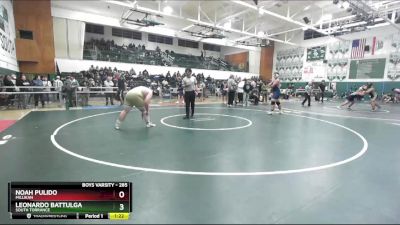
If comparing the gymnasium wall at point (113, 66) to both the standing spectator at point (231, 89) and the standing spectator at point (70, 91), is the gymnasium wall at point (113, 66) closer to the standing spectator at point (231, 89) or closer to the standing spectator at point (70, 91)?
the standing spectator at point (70, 91)

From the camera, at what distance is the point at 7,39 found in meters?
13.7

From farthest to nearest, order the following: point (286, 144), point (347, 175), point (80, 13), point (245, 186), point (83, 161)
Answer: point (80, 13)
point (286, 144)
point (83, 161)
point (347, 175)
point (245, 186)

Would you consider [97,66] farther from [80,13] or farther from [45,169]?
[45,169]

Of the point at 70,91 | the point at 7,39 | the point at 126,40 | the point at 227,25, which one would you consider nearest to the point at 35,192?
the point at 70,91

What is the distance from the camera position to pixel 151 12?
1692 centimetres

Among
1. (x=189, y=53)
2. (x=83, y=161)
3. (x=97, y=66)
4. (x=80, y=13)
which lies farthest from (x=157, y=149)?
(x=189, y=53)

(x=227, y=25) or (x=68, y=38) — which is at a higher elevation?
(x=227, y=25)

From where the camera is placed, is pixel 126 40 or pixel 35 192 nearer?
pixel 35 192

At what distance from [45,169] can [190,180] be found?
6.77 ft

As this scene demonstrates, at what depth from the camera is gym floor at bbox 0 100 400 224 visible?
2.33 meters

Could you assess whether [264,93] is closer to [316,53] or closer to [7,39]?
[316,53]

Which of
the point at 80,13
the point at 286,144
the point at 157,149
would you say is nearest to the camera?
the point at 157,149

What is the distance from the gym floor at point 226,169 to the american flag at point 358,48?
21.6 m
